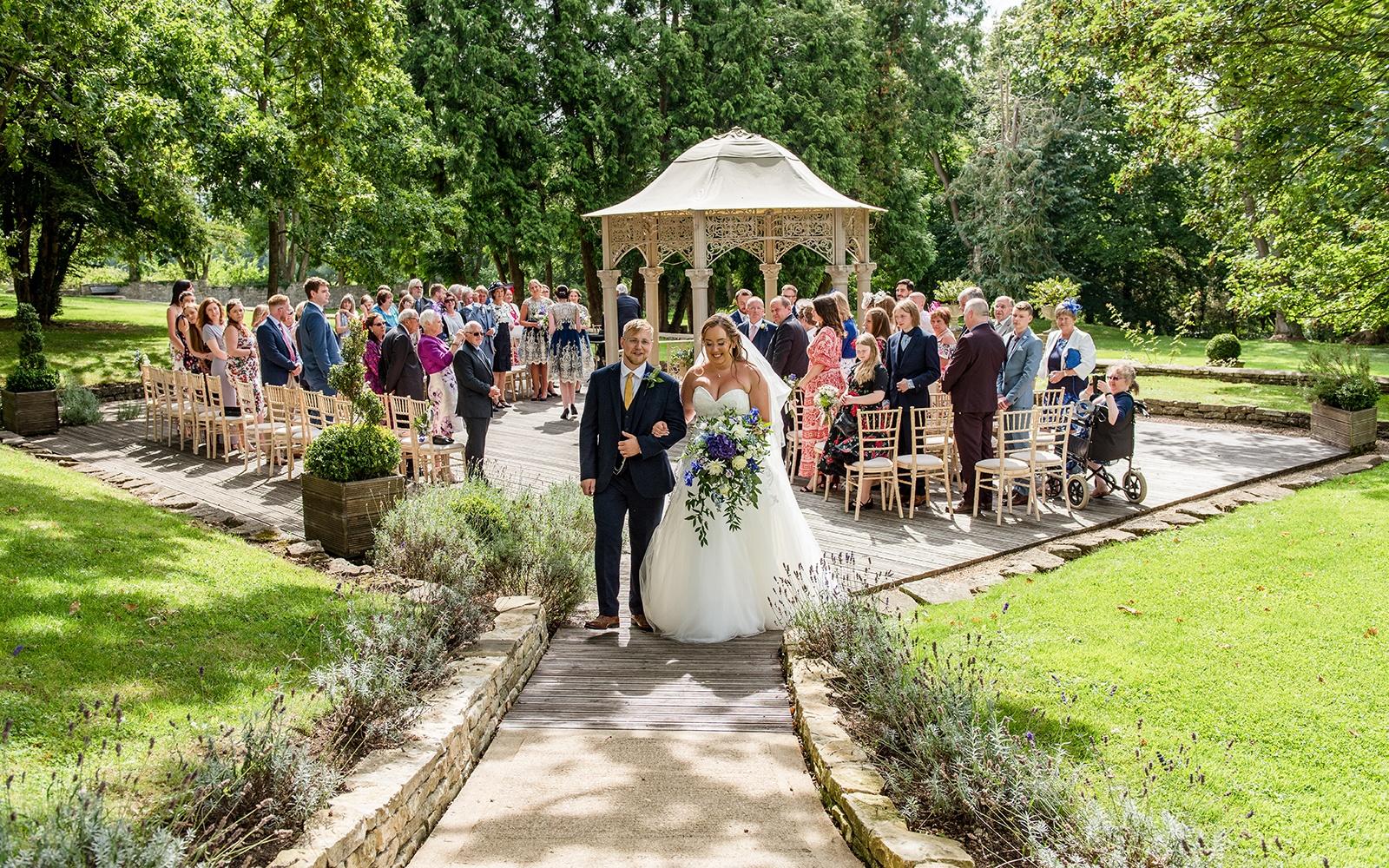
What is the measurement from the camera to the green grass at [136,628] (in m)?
4.18

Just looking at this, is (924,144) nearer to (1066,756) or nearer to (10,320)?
(10,320)

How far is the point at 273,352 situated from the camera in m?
12.3

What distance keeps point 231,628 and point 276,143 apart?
1450 cm

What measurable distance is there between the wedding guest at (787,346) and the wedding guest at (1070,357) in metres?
2.60

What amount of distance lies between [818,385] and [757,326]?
8.43ft

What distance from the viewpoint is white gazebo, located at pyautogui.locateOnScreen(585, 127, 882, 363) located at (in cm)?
1566

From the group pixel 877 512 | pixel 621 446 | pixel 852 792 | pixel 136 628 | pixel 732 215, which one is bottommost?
pixel 852 792

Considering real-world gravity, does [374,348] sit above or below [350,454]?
above

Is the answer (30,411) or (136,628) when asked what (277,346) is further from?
(136,628)

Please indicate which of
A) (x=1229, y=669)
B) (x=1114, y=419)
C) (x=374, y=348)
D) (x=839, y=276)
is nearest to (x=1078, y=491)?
(x=1114, y=419)

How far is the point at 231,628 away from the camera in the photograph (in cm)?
568

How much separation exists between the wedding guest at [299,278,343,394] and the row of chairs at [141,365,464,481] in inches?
15.9

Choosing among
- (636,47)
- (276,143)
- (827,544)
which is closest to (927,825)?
(827,544)

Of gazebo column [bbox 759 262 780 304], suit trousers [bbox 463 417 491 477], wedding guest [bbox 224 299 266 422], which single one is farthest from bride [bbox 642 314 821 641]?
gazebo column [bbox 759 262 780 304]
